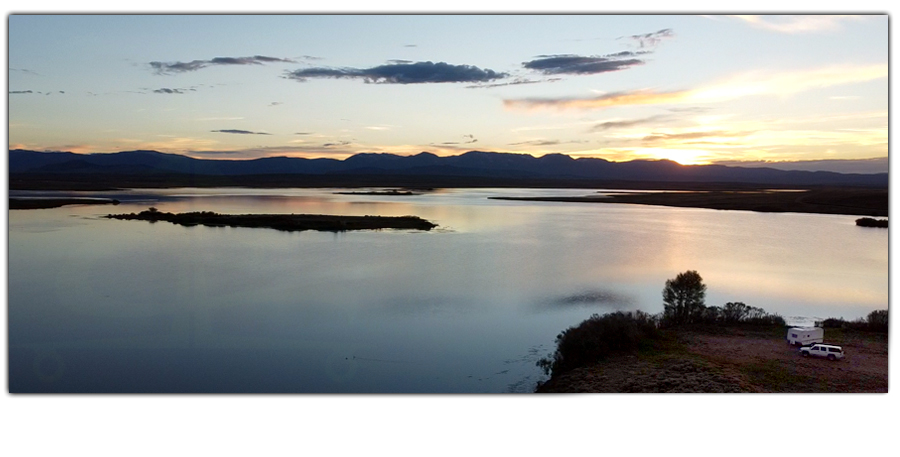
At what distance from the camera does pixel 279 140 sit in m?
11.6

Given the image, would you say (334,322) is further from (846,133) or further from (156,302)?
(846,133)

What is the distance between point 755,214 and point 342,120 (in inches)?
778

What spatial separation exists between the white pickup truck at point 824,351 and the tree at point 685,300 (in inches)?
84.6

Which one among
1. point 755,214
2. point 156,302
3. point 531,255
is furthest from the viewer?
point 755,214

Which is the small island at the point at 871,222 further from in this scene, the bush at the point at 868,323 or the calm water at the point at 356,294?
the bush at the point at 868,323

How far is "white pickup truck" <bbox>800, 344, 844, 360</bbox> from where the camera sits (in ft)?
24.7

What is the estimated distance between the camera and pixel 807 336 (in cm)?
817

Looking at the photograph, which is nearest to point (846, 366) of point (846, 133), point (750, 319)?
point (750, 319)

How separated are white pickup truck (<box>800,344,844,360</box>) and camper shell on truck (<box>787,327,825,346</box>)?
275 millimetres

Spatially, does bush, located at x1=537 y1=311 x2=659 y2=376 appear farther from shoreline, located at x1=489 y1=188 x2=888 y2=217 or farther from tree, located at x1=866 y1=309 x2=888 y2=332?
shoreline, located at x1=489 y1=188 x2=888 y2=217

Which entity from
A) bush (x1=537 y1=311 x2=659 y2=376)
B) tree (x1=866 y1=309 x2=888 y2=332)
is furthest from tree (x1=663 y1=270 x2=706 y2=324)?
tree (x1=866 y1=309 x2=888 y2=332)

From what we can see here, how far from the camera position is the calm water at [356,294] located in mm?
7938

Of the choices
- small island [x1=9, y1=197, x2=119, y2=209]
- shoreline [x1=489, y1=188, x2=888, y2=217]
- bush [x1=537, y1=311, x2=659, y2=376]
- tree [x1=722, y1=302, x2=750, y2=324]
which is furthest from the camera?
small island [x1=9, y1=197, x2=119, y2=209]

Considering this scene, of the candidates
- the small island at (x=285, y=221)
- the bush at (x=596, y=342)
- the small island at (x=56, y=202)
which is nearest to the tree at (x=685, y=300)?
the bush at (x=596, y=342)
